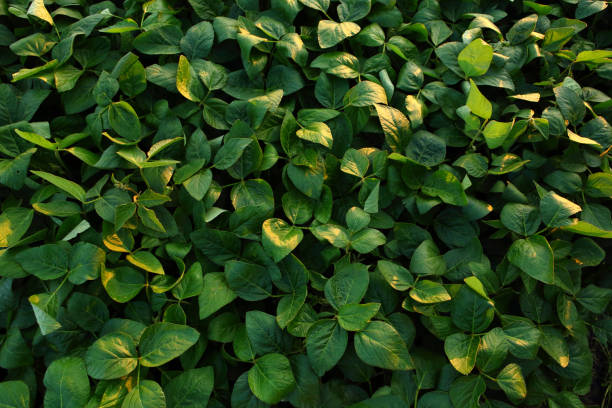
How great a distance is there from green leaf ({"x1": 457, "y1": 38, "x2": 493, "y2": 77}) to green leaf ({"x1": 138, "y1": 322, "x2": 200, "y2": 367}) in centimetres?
95

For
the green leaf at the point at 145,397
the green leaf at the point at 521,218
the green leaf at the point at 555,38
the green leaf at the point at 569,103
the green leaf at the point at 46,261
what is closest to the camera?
the green leaf at the point at 145,397

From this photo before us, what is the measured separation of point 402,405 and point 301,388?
0.22 meters

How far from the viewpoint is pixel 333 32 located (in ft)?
3.80

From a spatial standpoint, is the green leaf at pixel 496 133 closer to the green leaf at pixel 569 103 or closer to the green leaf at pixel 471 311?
the green leaf at pixel 569 103

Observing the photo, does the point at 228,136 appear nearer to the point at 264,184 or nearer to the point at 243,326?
the point at 264,184

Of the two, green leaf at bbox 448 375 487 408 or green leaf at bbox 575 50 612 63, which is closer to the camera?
green leaf at bbox 448 375 487 408

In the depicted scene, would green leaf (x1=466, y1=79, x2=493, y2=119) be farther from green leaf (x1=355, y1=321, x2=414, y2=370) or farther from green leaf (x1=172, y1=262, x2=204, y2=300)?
green leaf (x1=172, y1=262, x2=204, y2=300)

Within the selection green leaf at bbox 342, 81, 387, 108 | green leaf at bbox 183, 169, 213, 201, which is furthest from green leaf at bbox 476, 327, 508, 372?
green leaf at bbox 183, 169, 213, 201

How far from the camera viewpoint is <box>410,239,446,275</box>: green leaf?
41.2 inches

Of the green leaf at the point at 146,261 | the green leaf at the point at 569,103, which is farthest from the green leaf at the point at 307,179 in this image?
the green leaf at the point at 569,103

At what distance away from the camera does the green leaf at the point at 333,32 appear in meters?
1.14

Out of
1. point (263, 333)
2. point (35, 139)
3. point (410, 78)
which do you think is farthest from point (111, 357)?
point (410, 78)

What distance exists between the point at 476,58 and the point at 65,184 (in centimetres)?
105

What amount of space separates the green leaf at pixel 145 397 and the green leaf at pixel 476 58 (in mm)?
1073
